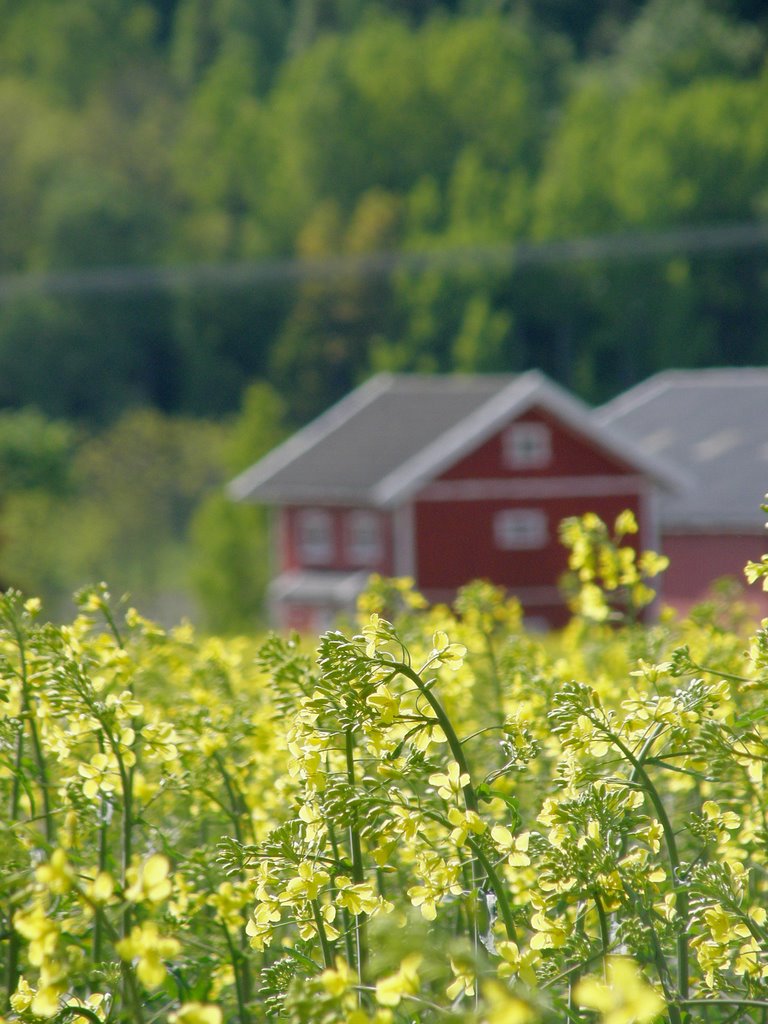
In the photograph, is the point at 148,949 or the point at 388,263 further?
the point at 388,263

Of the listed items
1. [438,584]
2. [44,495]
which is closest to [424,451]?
[438,584]

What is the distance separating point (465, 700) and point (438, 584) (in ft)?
80.2

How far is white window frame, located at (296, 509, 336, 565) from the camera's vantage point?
29.7m

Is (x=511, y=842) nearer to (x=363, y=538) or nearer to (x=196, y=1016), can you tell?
(x=196, y=1016)

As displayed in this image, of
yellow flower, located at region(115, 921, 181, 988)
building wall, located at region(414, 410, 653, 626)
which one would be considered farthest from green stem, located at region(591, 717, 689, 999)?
building wall, located at region(414, 410, 653, 626)

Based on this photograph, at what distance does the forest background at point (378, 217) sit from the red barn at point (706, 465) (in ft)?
51.8

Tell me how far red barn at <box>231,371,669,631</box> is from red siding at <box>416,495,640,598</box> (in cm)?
2

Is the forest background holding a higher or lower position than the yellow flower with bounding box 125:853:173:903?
higher

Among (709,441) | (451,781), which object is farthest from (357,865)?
(709,441)

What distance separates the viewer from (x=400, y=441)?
2991cm

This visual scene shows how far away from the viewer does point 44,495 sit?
32.8m

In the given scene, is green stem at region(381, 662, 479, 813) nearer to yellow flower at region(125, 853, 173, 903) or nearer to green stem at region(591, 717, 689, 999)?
green stem at region(591, 717, 689, 999)

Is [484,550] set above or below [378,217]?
below

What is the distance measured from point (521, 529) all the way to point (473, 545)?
3.07 ft
